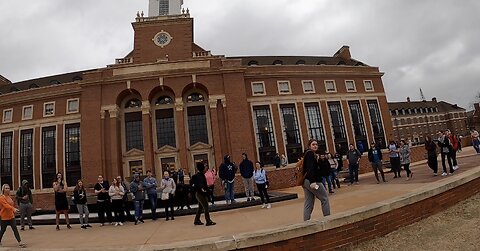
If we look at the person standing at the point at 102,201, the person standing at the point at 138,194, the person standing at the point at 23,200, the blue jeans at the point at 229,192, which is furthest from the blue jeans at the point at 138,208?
the person standing at the point at 23,200

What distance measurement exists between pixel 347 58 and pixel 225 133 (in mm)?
28273

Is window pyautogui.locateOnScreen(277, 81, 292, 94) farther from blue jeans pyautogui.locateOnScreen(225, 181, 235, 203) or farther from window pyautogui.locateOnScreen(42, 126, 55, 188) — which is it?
window pyautogui.locateOnScreen(42, 126, 55, 188)

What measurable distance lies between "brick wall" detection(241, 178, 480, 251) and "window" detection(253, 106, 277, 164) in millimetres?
27208

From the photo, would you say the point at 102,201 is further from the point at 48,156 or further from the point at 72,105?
the point at 48,156

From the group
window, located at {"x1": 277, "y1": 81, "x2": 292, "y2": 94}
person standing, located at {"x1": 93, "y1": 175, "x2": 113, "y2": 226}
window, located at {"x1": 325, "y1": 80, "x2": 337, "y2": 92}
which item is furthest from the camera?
window, located at {"x1": 325, "y1": 80, "x2": 337, "y2": 92}

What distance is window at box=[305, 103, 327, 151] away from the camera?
118 ft

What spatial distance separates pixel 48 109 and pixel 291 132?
28733 millimetres

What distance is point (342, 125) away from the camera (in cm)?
3725

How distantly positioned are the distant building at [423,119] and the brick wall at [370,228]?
260 ft

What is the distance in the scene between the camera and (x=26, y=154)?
3447cm

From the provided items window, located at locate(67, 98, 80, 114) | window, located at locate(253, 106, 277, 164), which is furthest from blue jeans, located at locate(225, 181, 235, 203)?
window, located at locate(67, 98, 80, 114)

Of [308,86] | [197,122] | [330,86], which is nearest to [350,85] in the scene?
[330,86]

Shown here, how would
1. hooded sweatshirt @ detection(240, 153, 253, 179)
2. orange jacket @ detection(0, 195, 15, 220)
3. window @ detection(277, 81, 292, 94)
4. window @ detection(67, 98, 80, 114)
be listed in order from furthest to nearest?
window @ detection(277, 81, 292, 94)
window @ detection(67, 98, 80, 114)
hooded sweatshirt @ detection(240, 153, 253, 179)
orange jacket @ detection(0, 195, 15, 220)

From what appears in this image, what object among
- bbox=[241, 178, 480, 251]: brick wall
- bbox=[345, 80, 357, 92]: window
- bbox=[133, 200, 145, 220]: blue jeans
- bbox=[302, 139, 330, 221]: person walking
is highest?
bbox=[345, 80, 357, 92]: window
